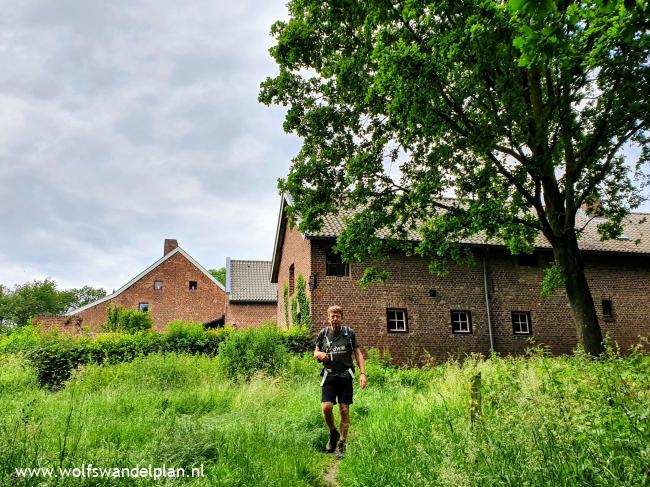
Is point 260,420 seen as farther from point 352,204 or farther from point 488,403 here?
point 352,204

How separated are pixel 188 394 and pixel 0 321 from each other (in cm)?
8137

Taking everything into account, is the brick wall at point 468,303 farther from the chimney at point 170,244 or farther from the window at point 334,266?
the chimney at point 170,244

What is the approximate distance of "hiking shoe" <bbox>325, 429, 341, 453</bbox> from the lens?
19.1ft

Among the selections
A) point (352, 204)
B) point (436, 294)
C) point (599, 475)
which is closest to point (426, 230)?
point (352, 204)

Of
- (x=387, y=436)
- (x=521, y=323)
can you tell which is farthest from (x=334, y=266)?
(x=387, y=436)

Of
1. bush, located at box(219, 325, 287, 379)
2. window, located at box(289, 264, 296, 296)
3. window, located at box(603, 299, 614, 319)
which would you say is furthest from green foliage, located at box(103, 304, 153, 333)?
window, located at box(603, 299, 614, 319)

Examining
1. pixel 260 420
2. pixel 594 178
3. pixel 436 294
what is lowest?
pixel 260 420

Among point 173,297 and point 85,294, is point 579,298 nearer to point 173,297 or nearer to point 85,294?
point 173,297

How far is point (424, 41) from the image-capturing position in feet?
37.6

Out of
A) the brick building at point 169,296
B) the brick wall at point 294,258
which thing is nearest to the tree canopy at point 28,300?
the brick building at point 169,296

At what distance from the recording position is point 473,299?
19.6m

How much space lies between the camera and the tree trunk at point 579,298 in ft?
35.6

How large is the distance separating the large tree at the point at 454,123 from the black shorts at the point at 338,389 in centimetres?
628

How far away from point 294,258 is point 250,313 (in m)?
11.6
